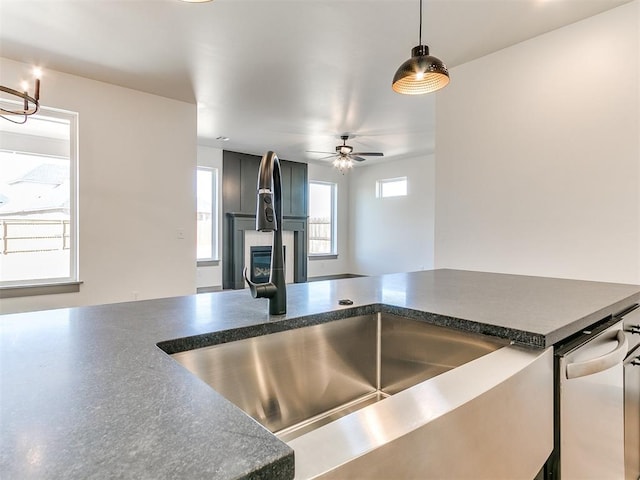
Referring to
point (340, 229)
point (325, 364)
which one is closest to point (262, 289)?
point (325, 364)

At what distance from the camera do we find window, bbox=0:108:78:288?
11.1ft

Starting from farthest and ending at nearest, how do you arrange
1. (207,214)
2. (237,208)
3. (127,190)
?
1. (237,208)
2. (207,214)
3. (127,190)

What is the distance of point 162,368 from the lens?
26.2 inches

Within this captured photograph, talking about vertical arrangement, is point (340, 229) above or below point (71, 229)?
above

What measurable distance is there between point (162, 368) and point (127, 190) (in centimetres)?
379

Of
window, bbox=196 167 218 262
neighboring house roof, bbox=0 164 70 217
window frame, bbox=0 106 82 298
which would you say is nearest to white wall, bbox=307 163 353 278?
window, bbox=196 167 218 262

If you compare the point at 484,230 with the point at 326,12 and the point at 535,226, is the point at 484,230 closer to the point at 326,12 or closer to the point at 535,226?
the point at 535,226

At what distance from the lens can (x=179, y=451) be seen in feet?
1.34

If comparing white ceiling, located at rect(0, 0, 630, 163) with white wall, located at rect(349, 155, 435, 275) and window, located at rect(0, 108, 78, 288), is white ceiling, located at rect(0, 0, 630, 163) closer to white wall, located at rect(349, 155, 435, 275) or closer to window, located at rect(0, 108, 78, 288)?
window, located at rect(0, 108, 78, 288)

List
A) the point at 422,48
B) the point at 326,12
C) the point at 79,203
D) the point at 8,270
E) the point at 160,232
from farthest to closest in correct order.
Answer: the point at 160,232 < the point at 79,203 < the point at 8,270 < the point at 326,12 < the point at 422,48

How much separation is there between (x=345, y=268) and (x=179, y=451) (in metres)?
8.64

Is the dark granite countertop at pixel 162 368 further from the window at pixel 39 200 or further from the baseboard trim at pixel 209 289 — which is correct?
the baseboard trim at pixel 209 289

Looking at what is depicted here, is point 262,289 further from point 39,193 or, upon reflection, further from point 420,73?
point 39,193

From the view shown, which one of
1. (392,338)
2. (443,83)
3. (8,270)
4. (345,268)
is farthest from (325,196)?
(392,338)
